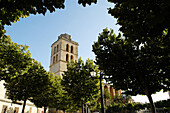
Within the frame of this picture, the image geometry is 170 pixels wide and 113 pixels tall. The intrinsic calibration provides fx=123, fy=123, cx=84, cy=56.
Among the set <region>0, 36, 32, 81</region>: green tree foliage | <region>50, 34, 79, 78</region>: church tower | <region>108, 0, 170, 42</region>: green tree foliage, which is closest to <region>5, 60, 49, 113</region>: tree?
<region>0, 36, 32, 81</region>: green tree foliage

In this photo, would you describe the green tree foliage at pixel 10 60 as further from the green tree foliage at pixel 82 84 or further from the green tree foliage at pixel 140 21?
the green tree foliage at pixel 140 21

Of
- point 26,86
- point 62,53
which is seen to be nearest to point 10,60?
point 26,86

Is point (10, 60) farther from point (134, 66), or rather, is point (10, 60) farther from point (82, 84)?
point (134, 66)

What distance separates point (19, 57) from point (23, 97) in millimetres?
6524

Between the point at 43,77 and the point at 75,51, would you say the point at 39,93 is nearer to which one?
the point at 43,77

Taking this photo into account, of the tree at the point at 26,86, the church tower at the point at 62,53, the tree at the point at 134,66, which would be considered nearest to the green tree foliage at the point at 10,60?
the tree at the point at 26,86

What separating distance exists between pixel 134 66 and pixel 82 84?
7.88m

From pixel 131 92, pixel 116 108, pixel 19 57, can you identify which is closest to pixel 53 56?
pixel 116 108

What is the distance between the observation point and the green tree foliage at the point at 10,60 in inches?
474

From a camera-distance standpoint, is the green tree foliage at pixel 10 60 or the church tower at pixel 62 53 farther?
Result: the church tower at pixel 62 53

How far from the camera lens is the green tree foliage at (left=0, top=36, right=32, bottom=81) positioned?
39.5 feet

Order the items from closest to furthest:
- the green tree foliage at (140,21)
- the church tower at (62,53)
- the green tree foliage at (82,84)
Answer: the green tree foliage at (140,21)
the green tree foliage at (82,84)
the church tower at (62,53)

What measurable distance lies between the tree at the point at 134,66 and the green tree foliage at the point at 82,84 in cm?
486

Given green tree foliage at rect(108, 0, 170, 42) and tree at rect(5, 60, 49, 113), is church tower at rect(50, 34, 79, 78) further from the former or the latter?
green tree foliage at rect(108, 0, 170, 42)
